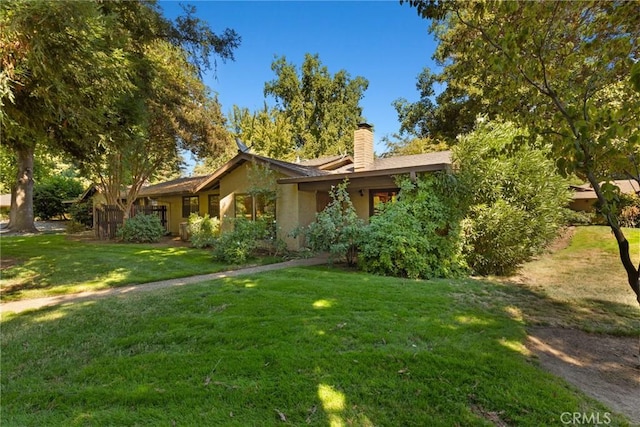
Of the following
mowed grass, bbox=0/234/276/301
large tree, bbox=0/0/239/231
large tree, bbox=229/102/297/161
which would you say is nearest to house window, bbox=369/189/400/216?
mowed grass, bbox=0/234/276/301

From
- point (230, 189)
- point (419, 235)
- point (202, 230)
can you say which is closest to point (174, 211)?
point (202, 230)

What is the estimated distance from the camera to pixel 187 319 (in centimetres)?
483

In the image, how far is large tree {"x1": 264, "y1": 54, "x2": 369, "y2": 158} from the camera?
36031 millimetres

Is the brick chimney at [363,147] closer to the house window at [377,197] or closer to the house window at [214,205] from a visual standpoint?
the house window at [377,197]

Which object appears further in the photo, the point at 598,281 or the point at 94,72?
the point at 598,281

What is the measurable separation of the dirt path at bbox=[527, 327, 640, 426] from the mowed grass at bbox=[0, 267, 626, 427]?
0.24m

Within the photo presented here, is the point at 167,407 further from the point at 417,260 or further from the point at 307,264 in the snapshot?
the point at 307,264

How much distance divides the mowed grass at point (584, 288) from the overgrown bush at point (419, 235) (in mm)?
1942

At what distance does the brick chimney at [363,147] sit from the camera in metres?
14.8

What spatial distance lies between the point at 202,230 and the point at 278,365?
13.5 m

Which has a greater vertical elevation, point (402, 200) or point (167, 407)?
point (402, 200)

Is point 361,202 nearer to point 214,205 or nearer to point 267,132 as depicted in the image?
point 214,205

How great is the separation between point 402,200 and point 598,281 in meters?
5.12

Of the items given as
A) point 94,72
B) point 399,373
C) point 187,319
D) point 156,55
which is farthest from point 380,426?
point 156,55
